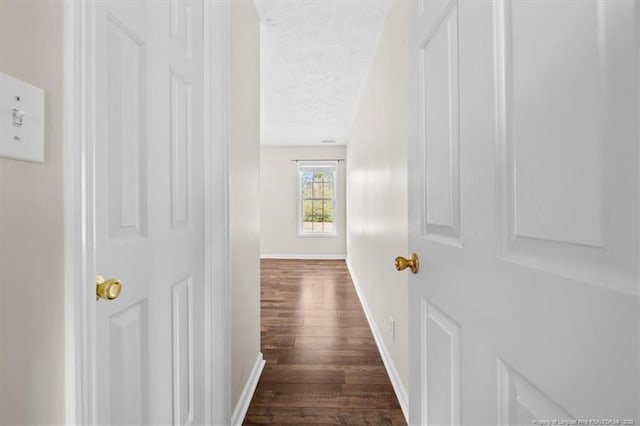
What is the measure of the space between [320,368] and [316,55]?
2.51m

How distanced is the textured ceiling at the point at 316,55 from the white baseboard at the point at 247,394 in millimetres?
2318

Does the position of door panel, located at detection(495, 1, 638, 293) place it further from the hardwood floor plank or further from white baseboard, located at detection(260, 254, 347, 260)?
white baseboard, located at detection(260, 254, 347, 260)

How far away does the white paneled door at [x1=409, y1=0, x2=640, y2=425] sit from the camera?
0.37 metres

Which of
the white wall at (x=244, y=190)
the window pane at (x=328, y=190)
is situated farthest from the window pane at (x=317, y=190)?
the white wall at (x=244, y=190)

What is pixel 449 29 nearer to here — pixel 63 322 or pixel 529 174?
pixel 529 174

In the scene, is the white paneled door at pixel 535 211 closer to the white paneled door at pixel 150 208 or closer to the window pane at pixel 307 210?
the white paneled door at pixel 150 208

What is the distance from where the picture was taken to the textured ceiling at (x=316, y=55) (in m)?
2.11

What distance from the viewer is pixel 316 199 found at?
23.6 ft

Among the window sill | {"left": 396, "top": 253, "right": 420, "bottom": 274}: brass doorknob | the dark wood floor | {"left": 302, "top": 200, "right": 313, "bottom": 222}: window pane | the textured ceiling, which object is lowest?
the dark wood floor

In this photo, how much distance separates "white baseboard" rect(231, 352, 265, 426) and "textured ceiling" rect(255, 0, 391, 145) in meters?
2.32

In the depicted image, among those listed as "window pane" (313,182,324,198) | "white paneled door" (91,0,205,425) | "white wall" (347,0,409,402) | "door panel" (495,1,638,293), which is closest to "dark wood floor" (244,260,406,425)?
"white wall" (347,0,409,402)

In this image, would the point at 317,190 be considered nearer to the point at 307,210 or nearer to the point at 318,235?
the point at 307,210

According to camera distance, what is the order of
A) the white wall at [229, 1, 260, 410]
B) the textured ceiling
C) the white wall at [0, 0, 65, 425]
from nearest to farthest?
the white wall at [0, 0, 65, 425]
the white wall at [229, 1, 260, 410]
the textured ceiling

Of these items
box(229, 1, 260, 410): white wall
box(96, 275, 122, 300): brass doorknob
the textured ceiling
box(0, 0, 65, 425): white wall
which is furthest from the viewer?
the textured ceiling
